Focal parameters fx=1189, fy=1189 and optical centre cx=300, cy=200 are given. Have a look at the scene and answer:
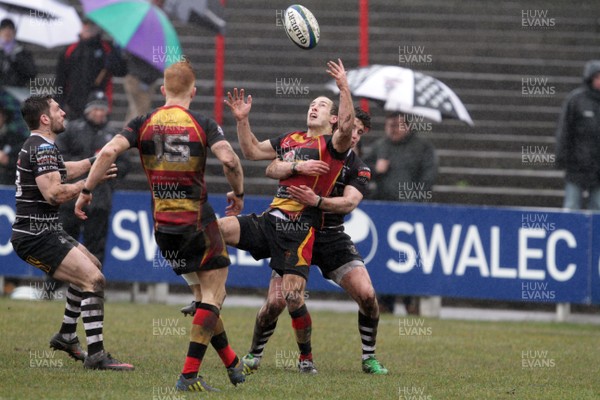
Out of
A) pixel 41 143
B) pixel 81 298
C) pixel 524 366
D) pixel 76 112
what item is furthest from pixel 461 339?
pixel 76 112

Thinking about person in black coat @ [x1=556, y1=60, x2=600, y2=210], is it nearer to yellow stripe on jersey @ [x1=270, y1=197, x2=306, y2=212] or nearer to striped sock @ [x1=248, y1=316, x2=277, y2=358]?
yellow stripe on jersey @ [x1=270, y1=197, x2=306, y2=212]

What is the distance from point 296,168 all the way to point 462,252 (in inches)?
257

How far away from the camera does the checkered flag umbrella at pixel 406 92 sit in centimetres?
1612

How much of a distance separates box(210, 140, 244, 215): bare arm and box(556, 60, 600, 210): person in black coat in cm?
929

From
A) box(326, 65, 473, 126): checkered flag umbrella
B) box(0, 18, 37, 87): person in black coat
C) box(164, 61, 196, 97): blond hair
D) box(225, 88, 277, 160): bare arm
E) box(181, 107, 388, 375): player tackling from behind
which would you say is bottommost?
box(181, 107, 388, 375): player tackling from behind

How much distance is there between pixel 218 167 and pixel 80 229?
4.31m

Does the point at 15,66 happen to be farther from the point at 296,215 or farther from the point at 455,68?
the point at 296,215

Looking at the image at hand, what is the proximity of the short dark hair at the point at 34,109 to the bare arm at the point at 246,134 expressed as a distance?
5.09 feet

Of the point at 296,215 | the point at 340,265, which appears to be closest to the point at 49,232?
the point at 296,215

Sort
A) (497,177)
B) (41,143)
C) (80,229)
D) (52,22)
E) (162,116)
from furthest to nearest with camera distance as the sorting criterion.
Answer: (497,177), (52,22), (80,229), (41,143), (162,116)

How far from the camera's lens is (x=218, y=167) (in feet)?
65.2

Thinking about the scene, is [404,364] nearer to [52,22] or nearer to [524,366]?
[524,366]

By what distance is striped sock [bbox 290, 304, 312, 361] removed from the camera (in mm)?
10320

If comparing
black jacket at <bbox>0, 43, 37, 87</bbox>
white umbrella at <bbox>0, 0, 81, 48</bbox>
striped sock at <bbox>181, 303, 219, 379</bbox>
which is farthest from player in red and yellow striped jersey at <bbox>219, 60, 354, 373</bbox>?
black jacket at <bbox>0, 43, 37, 87</bbox>
